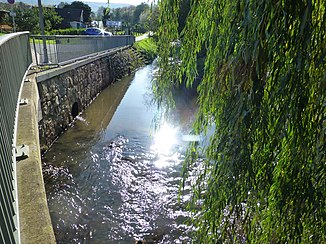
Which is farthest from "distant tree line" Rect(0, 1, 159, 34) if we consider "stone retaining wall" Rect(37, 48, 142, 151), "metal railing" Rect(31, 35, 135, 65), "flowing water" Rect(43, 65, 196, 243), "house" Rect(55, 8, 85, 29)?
"stone retaining wall" Rect(37, 48, 142, 151)

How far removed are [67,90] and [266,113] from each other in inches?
403

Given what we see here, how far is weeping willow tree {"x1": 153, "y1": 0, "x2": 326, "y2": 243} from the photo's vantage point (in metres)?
1.67

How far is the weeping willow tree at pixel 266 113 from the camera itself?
1.67 meters

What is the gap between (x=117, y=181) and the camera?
24.9ft

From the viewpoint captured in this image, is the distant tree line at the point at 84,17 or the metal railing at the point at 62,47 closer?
the distant tree line at the point at 84,17

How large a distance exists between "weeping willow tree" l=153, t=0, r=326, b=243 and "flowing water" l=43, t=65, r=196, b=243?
1303 mm

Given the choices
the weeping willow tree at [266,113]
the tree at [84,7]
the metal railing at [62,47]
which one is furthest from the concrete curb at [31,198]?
the tree at [84,7]

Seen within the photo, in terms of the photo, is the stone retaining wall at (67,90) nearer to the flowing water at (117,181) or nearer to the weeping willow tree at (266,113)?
the flowing water at (117,181)

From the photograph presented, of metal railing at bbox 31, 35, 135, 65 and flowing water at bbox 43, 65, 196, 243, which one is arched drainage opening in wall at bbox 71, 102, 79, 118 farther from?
metal railing at bbox 31, 35, 135, 65

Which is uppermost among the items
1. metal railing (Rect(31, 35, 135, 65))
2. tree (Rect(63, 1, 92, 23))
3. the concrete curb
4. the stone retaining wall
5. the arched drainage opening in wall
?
tree (Rect(63, 1, 92, 23))

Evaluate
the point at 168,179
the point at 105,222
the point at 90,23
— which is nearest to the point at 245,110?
the point at 105,222

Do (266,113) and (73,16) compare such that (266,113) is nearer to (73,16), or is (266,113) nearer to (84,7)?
(73,16)

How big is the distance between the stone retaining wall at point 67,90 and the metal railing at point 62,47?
1.41 ft

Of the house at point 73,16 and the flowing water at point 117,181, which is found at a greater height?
the house at point 73,16
